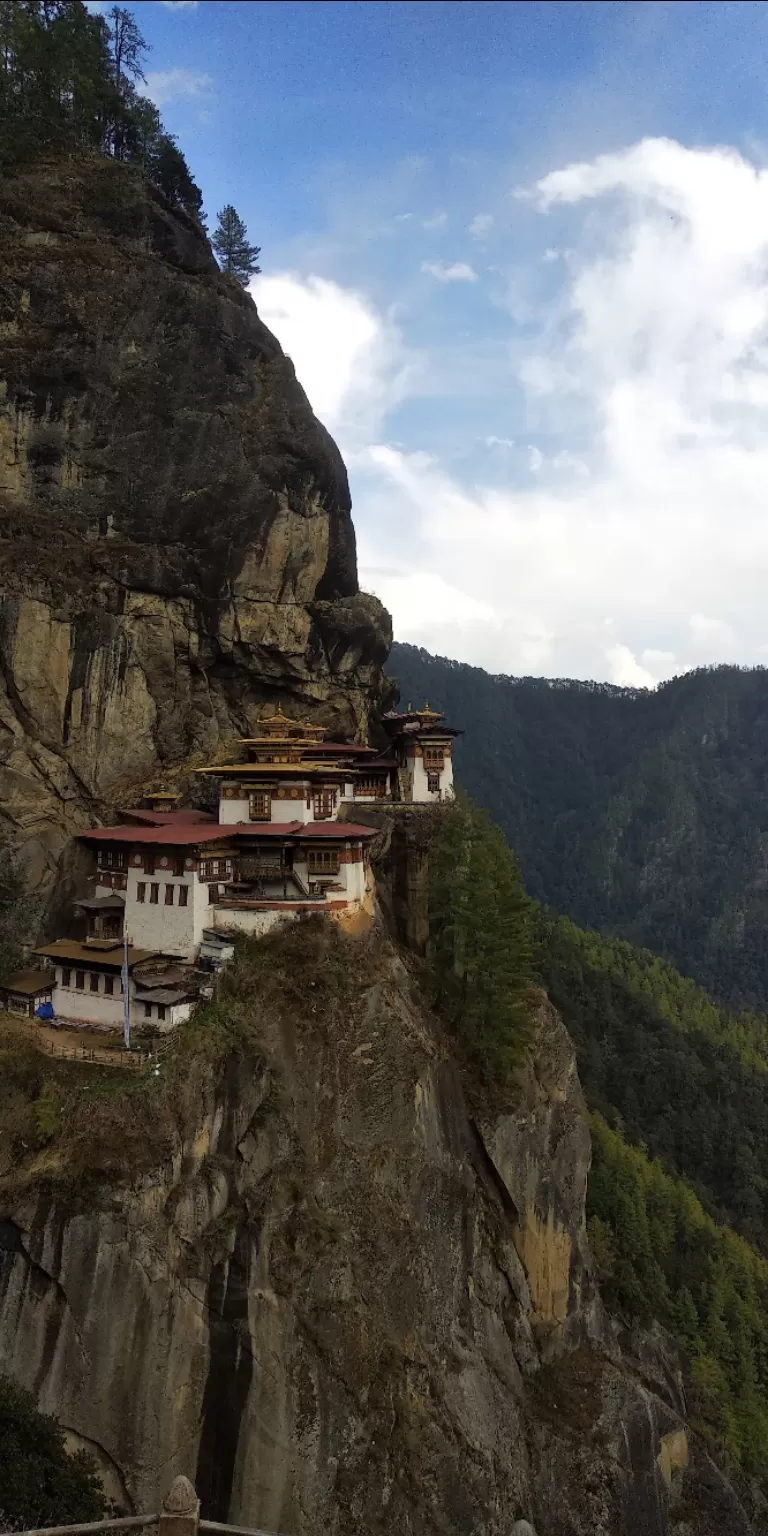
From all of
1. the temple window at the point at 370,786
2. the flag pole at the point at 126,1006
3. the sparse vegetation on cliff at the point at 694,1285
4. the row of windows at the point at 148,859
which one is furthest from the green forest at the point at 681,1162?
the flag pole at the point at 126,1006

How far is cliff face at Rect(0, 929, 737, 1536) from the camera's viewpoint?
61.9 feet

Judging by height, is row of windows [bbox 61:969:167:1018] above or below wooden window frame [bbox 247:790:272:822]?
below

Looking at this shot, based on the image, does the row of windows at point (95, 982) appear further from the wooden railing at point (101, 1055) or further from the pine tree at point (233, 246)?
the pine tree at point (233, 246)

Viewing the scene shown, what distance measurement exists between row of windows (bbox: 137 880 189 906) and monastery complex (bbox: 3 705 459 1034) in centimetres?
4

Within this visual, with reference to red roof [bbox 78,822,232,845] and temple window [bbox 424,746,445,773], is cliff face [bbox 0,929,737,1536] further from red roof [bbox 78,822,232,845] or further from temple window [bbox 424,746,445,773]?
temple window [bbox 424,746,445,773]

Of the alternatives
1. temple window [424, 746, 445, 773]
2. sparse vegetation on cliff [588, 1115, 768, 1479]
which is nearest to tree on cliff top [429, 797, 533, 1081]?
temple window [424, 746, 445, 773]

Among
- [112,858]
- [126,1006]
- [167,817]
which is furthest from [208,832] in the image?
[126,1006]

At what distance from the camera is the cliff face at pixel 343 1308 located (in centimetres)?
1888

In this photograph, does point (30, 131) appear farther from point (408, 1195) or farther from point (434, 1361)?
point (434, 1361)

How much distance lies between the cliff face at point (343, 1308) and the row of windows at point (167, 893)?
406 cm

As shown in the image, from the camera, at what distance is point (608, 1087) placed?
2958 inches

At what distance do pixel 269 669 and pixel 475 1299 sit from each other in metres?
27.2

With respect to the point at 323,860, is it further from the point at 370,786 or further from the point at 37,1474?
the point at 37,1474

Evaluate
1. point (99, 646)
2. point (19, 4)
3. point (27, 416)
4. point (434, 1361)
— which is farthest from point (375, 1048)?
point (19, 4)
